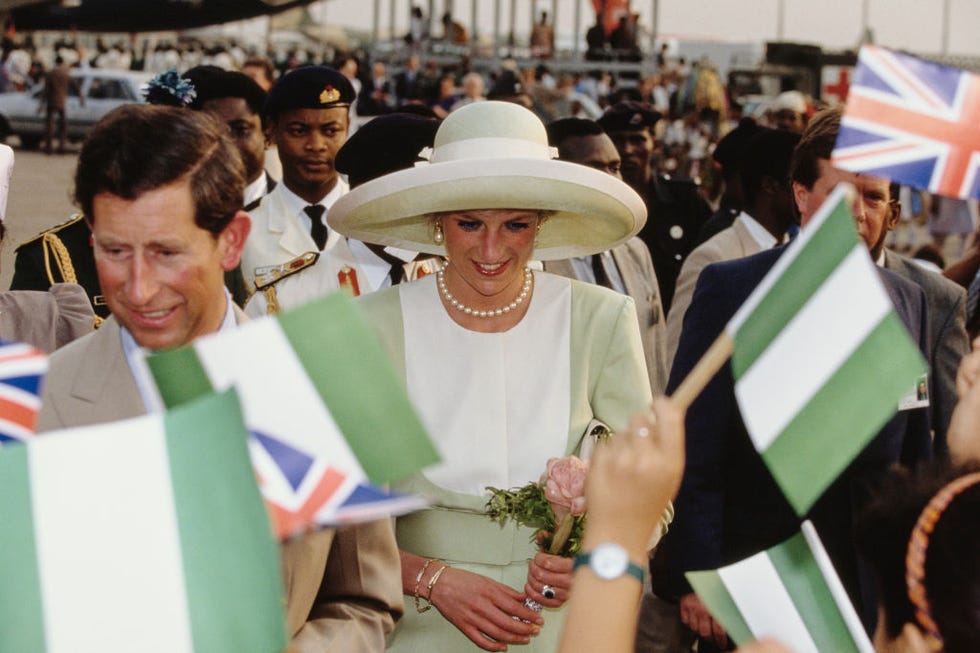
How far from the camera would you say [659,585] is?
3502 millimetres

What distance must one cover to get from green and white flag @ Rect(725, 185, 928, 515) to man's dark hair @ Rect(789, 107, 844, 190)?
5.81 ft

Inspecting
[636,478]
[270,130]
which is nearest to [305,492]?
[636,478]

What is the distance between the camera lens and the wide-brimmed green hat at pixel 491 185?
10.6 ft

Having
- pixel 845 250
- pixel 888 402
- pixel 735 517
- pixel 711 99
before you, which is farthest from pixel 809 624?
pixel 711 99

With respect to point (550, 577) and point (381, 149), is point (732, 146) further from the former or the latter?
point (550, 577)

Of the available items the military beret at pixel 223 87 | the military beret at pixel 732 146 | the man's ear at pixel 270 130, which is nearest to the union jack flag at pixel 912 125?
the man's ear at pixel 270 130

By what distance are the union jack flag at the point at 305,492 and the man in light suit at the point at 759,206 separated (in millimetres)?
3661

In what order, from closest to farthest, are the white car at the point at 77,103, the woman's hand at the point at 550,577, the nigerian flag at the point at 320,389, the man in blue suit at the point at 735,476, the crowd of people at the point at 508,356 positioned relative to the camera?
the nigerian flag at the point at 320,389 → the crowd of people at the point at 508,356 → the woman's hand at the point at 550,577 → the man in blue suit at the point at 735,476 → the white car at the point at 77,103

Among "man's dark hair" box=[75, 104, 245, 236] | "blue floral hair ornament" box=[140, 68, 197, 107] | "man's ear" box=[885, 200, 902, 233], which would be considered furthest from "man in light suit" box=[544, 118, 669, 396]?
"man's dark hair" box=[75, 104, 245, 236]

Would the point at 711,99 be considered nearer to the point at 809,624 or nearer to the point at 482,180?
the point at 482,180

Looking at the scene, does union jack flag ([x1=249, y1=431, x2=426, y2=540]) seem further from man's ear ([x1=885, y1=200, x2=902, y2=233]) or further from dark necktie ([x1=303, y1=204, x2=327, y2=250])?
dark necktie ([x1=303, y1=204, x2=327, y2=250])

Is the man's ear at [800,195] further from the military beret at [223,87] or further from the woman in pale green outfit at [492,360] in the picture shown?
the military beret at [223,87]

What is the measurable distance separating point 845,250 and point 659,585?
205cm

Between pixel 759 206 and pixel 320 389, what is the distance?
431 centimetres
